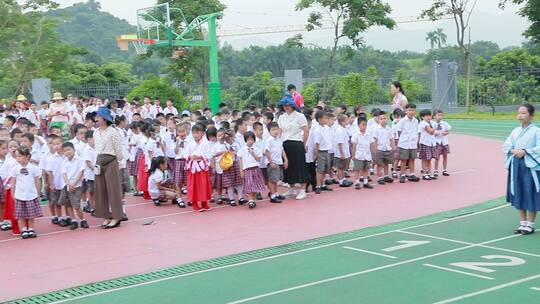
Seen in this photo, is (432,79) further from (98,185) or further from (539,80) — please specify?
(98,185)

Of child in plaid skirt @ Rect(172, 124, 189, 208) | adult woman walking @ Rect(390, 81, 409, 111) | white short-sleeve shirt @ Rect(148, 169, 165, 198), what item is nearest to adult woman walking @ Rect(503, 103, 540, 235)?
adult woman walking @ Rect(390, 81, 409, 111)

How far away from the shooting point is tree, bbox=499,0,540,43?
3094 centimetres

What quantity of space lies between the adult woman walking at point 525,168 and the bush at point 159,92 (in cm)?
1835

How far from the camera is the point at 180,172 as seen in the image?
11.2 m

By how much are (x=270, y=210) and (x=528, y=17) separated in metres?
25.6

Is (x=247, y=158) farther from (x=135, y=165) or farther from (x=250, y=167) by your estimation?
(x=135, y=165)

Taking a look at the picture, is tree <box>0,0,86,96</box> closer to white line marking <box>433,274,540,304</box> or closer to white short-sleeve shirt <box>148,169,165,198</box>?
white short-sleeve shirt <box>148,169,165,198</box>

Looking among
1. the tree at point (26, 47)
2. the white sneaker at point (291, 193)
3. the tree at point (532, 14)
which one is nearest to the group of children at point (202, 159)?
the white sneaker at point (291, 193)

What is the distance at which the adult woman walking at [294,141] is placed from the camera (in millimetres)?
11094

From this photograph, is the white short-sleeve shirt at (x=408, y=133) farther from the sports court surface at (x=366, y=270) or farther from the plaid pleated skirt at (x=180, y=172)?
the plaid pleated skirt at (x=180, y=172)

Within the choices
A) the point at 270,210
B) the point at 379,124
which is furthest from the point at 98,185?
the point at 379,124

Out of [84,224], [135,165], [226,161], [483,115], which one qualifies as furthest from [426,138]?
[483,115]

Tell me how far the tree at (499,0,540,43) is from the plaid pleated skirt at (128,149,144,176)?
23.8 m

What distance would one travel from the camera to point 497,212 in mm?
9578
